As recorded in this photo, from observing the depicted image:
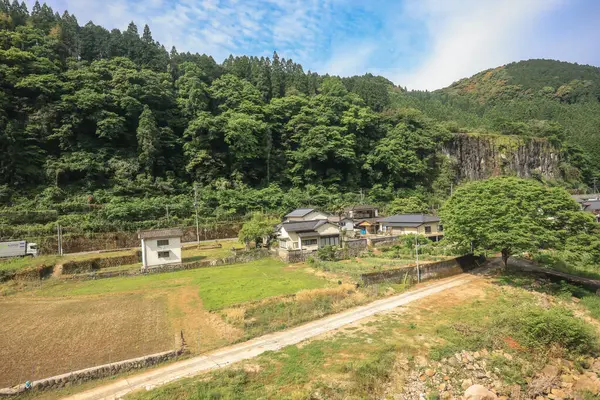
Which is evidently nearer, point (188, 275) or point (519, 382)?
point (519, 382)

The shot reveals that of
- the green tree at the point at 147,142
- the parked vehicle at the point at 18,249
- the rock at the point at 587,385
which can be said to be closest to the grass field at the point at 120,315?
the parked vehicle at the point at 18,249

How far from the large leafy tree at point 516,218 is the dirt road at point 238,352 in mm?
7911

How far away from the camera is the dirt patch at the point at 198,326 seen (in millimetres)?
14422

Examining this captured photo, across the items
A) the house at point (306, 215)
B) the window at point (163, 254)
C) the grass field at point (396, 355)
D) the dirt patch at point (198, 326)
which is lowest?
the grass field at point (396, 355)

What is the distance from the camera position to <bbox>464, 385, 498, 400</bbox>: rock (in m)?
11.1

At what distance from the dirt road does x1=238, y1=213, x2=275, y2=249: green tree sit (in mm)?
18455

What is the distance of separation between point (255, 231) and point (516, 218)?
24.3 meters

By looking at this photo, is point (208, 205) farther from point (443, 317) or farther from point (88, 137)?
point (443, 317)

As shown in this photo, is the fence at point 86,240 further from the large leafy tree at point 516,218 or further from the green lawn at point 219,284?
the large leafy tree at point 516,218

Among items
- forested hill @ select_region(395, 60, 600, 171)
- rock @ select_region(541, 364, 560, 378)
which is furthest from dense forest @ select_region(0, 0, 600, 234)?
rock @ select_region(541, 364, 560, 378)

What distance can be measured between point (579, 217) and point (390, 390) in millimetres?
20627

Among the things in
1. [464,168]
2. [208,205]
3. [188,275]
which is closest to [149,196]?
[208,205]

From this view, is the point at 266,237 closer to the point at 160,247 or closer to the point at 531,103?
the point at 160,247

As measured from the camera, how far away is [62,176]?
43.2 m
